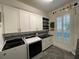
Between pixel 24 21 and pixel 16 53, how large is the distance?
4.37 feet

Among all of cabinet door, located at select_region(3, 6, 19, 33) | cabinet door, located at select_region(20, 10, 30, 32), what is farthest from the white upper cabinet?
cabinet door, located at select_region(3, 6, 19, 33)

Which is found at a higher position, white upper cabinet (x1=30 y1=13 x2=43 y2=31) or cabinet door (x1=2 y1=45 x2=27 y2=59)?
white upper cabinet (x1=30 y1=13 x2=43 y2=31)

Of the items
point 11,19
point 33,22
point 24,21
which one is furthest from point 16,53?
Result: point 33,22

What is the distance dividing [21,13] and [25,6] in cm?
44

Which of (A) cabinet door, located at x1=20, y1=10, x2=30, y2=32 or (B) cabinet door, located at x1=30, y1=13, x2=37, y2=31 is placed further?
(B) cabinet door, located at x1=30, y1=13, x2=37, y2=31

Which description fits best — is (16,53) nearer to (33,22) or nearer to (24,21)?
(24,21)

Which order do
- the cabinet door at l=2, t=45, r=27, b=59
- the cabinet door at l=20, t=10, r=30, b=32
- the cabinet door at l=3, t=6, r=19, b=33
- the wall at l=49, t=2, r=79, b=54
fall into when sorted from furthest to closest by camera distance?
the wall at l=49, t=2, r=79, b=54 → the cabinet door at l=20, t=10, r=30, b=32 → the cabinet door at l=3, t=6, r=19, b=33 → the cabinet door at l=2, t=45, r=27, b=59

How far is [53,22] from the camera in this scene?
498 cm

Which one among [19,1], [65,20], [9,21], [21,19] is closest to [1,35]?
[9,21]

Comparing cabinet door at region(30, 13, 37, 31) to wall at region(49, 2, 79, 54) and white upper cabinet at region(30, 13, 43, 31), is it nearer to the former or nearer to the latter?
white upper cabinet at region(30, 13, 43, 31)

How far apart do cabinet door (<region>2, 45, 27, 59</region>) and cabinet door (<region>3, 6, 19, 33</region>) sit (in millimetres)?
695

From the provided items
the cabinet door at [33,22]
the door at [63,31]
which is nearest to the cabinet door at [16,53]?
the cabinet door at [33,22]

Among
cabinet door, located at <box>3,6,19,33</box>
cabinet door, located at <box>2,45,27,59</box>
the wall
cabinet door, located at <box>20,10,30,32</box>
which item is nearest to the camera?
cabinet door, located at <box>2,45,27,59</box>

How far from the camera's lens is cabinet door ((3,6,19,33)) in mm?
2094
